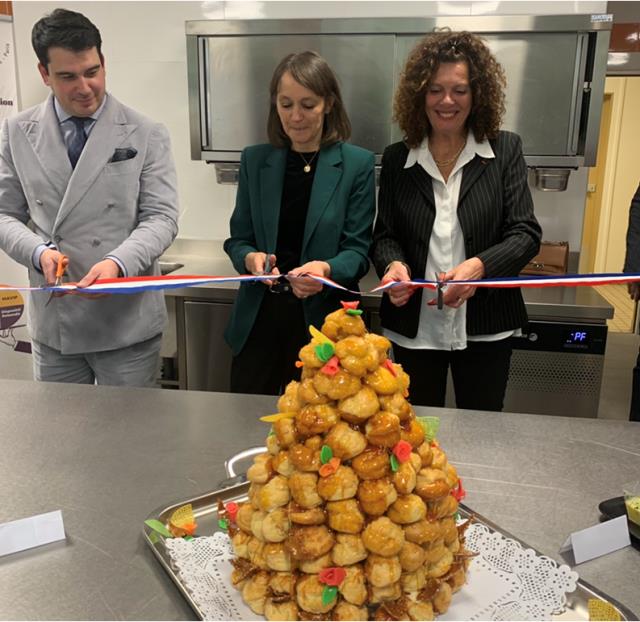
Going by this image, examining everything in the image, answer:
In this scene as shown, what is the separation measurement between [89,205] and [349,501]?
5.00 feet

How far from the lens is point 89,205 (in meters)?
2.00

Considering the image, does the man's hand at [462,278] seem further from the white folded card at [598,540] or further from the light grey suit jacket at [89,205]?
the light grey suit jacket at [89,205]

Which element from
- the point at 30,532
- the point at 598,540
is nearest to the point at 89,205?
the point at 30,532

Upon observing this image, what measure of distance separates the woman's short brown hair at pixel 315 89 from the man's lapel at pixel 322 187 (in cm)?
8

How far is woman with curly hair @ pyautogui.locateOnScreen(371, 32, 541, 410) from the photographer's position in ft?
5.99

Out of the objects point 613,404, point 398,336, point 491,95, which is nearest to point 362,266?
point 398,336

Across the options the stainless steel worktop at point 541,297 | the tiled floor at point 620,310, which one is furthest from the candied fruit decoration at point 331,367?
the tiled floor at point 620,310

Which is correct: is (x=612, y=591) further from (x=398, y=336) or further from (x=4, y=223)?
(x=4, y=223)

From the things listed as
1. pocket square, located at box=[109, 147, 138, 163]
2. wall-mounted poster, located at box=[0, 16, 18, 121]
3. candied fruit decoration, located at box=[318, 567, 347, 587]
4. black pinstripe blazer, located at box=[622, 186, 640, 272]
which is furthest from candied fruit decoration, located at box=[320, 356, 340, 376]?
wall-mounted poster, located at box=[0, 16, 18, 121]

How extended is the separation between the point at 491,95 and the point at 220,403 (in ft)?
3.78

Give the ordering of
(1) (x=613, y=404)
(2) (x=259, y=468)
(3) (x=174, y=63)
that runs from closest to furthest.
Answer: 1. (2) (x=259, y=468)
2. (3) (x=174, y=63)
3. (1) (x=613, y=404)

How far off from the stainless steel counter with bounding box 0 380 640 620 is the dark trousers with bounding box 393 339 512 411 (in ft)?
1.37

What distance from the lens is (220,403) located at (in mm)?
1561

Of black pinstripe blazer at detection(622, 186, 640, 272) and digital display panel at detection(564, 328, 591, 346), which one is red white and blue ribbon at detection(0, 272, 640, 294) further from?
digital display panel at detection(564, 328, 591, 346)
